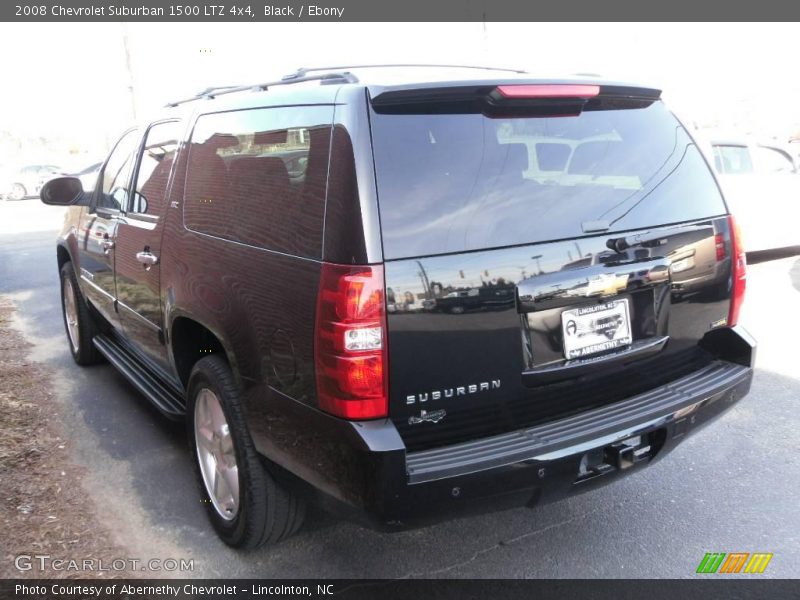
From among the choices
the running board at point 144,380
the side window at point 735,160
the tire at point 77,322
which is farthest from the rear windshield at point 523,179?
the side window at point 735,160

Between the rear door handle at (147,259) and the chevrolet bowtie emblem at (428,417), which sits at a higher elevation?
the rear door handle at (147,259)

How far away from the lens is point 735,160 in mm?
8492

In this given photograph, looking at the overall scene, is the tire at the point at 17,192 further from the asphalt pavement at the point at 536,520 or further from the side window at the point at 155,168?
the side window at the point at 155,168

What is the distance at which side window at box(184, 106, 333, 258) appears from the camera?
231 centimetres

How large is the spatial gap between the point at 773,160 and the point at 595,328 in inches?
304

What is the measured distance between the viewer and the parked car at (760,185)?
840cm

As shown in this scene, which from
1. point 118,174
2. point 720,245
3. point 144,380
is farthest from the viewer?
point 118,174

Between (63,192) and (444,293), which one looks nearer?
(444,293)

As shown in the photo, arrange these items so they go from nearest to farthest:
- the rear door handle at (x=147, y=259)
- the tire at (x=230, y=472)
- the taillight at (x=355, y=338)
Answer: the taillight at (x=355, y=338), the tire at (x=230, y=472), the rear door handle at (x=147, y=259)

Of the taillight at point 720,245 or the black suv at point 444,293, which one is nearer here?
the black suv at point 444,293

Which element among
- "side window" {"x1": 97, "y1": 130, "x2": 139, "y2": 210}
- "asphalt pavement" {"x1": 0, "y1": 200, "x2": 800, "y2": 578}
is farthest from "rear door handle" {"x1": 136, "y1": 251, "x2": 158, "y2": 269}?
"asphalt pavement" {"x1": 0, "y1": 200, "x2": 800, "y2": 578}

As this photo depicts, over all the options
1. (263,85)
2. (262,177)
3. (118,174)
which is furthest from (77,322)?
(262,177)

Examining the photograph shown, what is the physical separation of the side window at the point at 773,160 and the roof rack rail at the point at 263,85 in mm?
7394

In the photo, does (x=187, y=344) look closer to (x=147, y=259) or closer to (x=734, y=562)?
→ (x=147, y=259)
